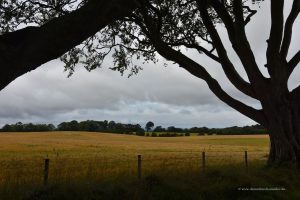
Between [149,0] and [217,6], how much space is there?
281cm

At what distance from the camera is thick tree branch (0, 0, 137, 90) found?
6.35 metres

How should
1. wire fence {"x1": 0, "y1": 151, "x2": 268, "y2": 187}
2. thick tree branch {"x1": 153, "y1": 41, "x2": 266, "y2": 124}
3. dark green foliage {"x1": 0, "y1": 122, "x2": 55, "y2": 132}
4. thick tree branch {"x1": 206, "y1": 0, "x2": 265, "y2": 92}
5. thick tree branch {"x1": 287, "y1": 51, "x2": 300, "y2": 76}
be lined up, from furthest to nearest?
dark green foliage {"x1": 0, "y1": 122, "x2": 55, "y2": 132} → thick tree branch {"x1": 287, "y1": 51, "x2": 300, "y2": 76} → thick tree branch {"x1": 153, "y1": 41, "x2": 266, "y2": 124} → thick tree branch {"x1": 206, "y1": 0, "x2": 265, "y2": 92} → wire fence {"x1": 0, "y1": 151, "x2": 268, "y2": 187}

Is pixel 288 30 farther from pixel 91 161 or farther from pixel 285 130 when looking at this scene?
pixel 91 161

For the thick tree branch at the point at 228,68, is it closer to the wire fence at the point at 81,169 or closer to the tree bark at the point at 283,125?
the tree bark at the point at 283,125

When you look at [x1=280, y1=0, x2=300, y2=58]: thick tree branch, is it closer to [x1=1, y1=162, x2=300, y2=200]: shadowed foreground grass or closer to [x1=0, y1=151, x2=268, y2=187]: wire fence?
[x1=0, y1=151, x2=268, y2=187]: wire fence

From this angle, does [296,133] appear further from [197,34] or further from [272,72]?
[197,34]

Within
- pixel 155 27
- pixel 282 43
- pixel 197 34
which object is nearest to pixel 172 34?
pixel 197 34

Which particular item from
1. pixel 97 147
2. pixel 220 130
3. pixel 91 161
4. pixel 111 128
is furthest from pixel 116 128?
pixel 91 161

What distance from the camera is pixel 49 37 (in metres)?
6.64

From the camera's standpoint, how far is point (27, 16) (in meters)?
15.7

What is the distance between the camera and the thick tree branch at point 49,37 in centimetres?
635

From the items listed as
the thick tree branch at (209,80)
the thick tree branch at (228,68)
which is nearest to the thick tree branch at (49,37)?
the thick tree branch at (209,80)

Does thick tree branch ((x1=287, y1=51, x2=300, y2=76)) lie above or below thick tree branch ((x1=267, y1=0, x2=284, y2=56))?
below

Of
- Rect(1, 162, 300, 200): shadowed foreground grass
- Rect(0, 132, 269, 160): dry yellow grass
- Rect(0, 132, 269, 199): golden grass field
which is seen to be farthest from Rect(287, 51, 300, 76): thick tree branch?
Rect(0, 132, 269, 160): dry yellow grass
